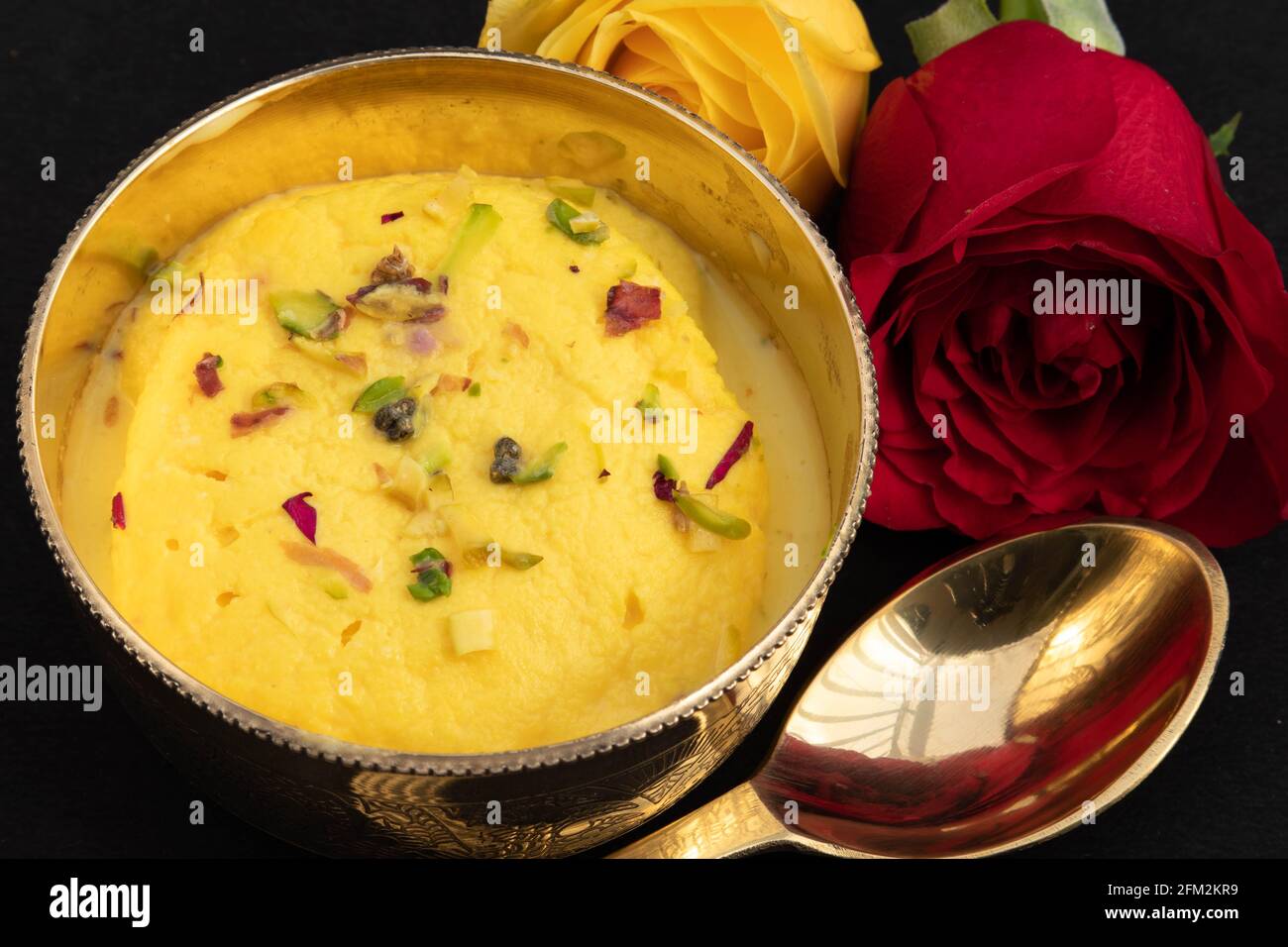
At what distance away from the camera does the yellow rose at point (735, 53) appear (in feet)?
5.86

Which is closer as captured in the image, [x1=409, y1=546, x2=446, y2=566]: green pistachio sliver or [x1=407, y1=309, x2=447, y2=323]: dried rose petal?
[x1=409, y1=546, x2=446, y2=566]: green pistachio sliver

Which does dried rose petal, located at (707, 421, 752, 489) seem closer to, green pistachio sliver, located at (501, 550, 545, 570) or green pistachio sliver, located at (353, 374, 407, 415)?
green pistachio sliver, located at (501, 550, 545, 570)

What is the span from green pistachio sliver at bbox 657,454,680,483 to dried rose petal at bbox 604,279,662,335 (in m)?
0.14

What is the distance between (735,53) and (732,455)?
481 mm

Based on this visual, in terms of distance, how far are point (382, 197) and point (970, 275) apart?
65 cm

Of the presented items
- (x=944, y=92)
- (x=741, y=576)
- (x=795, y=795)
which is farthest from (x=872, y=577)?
(x=944, y=92)

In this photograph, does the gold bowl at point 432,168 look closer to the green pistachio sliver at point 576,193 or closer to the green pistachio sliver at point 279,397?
the green pistachio sliver at point 576,193

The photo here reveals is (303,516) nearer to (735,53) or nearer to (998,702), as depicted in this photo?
(735,53)

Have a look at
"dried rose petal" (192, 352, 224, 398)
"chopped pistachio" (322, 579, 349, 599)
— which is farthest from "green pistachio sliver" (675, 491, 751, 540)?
"dried rose petal" (192, 352, 224, 398)

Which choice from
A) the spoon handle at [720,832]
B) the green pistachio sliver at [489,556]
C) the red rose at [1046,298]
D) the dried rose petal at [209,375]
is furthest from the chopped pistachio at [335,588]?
the red rose at [1046,298]

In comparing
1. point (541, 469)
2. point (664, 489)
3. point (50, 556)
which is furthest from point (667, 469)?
point (50, 556)

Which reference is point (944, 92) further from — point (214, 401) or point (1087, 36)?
point (214, 401)

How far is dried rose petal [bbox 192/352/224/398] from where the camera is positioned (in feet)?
5.25

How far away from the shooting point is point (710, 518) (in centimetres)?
158
